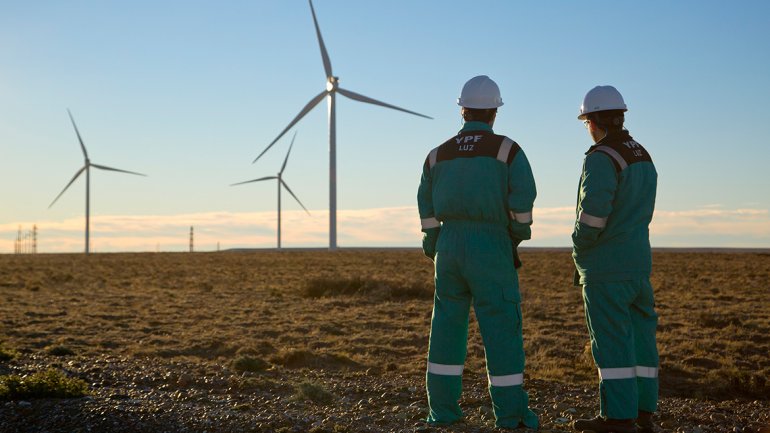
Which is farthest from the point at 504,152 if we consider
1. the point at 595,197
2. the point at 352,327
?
the point at 352,327

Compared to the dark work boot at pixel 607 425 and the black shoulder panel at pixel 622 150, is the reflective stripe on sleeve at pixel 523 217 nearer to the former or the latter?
the black shoulder panel at pixel 622 150

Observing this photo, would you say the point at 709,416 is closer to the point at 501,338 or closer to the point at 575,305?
the point at 501,338

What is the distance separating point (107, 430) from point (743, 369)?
9.76 metres

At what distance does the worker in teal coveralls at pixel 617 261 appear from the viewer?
6441mm

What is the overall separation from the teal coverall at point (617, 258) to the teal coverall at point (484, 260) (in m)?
0.50

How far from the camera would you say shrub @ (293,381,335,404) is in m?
8.06

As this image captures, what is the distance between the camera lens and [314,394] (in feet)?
26.7

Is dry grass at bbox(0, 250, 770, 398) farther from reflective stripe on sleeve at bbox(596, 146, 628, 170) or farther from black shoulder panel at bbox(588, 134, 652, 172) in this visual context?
reflective stripe on sleeve at bbox(596, 146, 628, 170)

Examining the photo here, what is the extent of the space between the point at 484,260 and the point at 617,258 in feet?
3.35

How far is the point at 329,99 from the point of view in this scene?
56.2 meters

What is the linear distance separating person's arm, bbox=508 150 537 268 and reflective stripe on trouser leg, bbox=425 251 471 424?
24.7 inches

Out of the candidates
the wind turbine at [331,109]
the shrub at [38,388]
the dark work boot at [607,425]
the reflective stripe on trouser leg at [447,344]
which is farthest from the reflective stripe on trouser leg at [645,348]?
the wind turbine at [331,109]

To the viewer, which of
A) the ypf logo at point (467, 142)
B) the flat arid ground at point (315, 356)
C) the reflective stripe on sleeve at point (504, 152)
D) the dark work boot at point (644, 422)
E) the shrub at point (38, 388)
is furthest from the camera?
the shrub at point (38, 388)

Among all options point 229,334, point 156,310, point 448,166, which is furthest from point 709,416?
point 156,310
